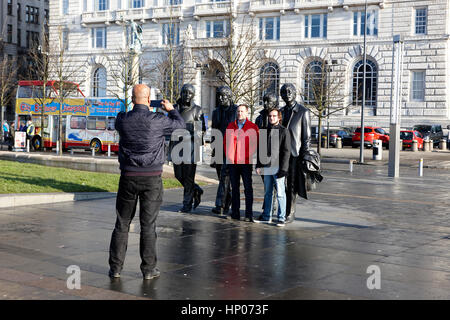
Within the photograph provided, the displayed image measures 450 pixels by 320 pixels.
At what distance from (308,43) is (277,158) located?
44898 millimetres

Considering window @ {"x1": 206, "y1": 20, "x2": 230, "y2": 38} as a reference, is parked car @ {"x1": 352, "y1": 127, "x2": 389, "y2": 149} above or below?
below

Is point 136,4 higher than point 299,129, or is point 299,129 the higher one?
point 136,4

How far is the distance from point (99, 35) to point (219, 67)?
14.7m

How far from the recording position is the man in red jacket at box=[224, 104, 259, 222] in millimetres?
9758

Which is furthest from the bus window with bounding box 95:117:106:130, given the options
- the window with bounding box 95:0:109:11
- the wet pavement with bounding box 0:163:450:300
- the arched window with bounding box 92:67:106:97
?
Result: the window with bounding box 95:0:109:11

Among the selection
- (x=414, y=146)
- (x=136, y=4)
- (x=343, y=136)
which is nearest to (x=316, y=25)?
(x=343, y=136)

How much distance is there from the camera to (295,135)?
32.1 ft

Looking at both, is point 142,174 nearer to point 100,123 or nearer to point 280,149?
point 280,149

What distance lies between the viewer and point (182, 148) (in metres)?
10.8

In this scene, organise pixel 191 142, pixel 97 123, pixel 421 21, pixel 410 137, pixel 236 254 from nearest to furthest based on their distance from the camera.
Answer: pixel 236 254
pixel 191 142
pixel 97 123
pixel 410 137
pixel 421 21

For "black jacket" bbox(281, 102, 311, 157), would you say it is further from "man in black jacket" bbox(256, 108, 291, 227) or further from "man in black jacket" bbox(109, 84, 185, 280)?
"man in black jacket" bbox(109, 84, 185, 280)

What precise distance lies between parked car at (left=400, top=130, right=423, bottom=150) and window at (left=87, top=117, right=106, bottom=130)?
69.9ft

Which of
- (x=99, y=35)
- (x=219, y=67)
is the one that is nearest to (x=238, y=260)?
(x=219, y=67)
